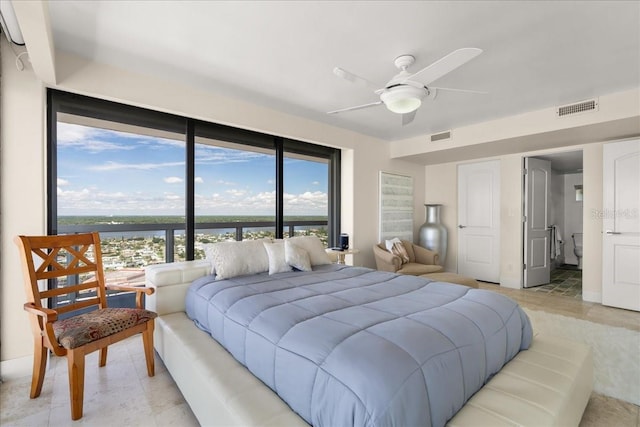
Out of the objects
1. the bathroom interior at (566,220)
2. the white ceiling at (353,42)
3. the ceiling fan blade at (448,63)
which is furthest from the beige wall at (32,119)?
the bathroom interior at (566,220)

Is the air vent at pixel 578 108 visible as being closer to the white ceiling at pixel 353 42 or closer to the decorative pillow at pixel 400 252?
the white ceiling at pixel 353 42

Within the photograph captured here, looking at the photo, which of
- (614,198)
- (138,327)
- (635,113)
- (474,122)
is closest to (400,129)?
(474,122)

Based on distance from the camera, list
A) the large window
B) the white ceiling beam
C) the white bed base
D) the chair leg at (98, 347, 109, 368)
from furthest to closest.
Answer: the large window
the chair leg at (98, 347, 109, 368)
the white ceiling beam
the white bed base

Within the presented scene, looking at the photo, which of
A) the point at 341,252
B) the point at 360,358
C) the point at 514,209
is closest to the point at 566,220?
the point at 514,209

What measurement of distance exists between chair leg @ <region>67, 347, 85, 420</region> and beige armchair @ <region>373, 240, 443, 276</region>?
3466 mm

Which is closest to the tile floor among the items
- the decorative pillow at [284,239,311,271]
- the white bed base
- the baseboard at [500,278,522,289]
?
the white bed base

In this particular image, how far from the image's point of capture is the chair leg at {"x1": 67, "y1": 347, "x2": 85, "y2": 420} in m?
1.73

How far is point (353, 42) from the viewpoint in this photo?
2.29m

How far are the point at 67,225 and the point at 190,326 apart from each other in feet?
5.35

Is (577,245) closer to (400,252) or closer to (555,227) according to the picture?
(555,227)

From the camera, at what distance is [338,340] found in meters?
1.34

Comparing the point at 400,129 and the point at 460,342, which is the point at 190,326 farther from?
the point at 400,129

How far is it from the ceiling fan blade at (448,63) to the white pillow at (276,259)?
1.86 m

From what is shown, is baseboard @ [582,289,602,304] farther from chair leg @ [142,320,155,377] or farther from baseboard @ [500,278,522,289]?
chair leg @ [142,320,155,377]
